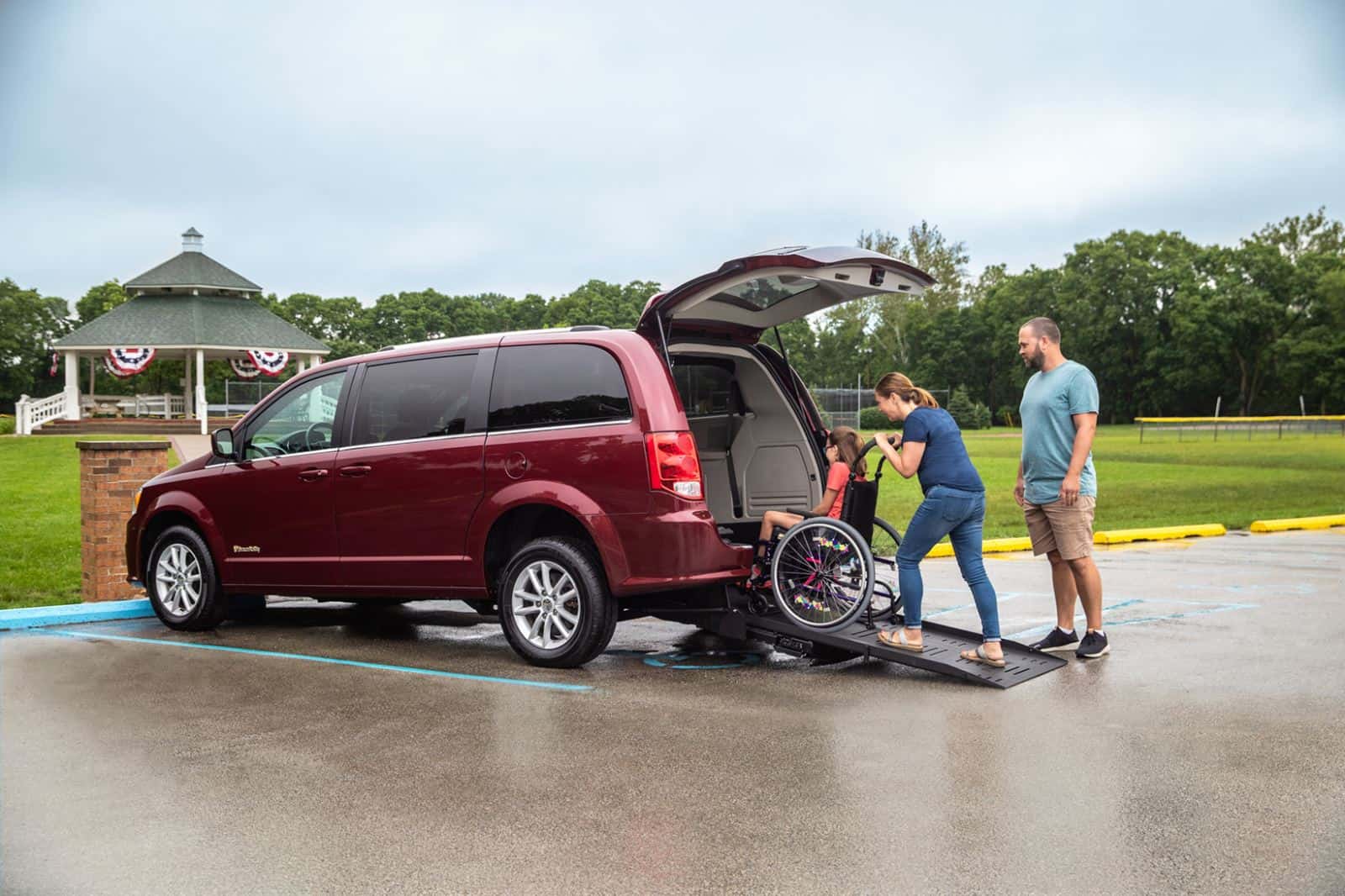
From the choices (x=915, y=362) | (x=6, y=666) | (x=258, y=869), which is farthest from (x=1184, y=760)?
(x=915, y=362)

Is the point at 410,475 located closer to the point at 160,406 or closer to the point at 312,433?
the point at 312,433

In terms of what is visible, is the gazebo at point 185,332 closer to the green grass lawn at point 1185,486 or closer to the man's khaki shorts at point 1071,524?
the green grass lawn at point 1185,486

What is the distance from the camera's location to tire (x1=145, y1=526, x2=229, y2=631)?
8227mm

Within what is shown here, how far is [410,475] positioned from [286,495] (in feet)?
3.75

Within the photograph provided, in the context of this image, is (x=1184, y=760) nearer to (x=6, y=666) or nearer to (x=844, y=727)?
(x=844, y=727)

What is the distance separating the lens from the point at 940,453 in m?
6.66

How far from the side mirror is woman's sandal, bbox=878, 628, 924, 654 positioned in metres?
4.68

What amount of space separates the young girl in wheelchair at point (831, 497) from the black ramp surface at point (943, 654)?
0.35 m

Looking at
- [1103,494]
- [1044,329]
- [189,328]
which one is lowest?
[1103,494]

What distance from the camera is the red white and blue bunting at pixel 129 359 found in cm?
4372

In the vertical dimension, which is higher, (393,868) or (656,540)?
(656,540)

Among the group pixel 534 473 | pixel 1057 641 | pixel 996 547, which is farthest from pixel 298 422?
pixel 996 547

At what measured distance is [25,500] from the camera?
1762 cm

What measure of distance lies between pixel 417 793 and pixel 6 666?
154 inches
